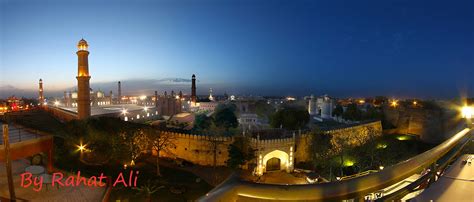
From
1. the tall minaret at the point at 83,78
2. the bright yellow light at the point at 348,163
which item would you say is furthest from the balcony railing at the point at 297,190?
the tall minaret at the point at 83,78

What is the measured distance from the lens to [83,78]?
18.2m

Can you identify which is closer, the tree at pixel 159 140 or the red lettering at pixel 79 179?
the red lettering at pixel 79 179

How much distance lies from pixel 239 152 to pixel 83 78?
41.2ft

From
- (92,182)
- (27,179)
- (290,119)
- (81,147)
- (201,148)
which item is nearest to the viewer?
(27,179)

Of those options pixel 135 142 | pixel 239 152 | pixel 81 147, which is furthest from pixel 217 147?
pixel 81 147

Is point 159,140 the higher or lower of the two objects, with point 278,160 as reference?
higher

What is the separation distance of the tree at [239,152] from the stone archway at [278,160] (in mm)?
958

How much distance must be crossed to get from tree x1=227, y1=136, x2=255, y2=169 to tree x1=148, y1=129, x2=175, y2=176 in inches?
125

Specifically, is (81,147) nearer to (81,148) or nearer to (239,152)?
(81,148)

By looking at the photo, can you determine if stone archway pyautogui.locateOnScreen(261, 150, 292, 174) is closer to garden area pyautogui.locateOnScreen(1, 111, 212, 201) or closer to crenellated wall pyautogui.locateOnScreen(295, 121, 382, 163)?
crenellated wall pyautogui.locateOnScreen(295, 121, 382, 163)

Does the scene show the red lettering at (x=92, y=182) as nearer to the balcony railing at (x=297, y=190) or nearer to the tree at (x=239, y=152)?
the tree at (x=239, y=152)

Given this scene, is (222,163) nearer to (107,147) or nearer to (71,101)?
(107,147)

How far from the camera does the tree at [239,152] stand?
40.0 feet

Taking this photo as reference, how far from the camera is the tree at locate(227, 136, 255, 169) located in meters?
12.2
